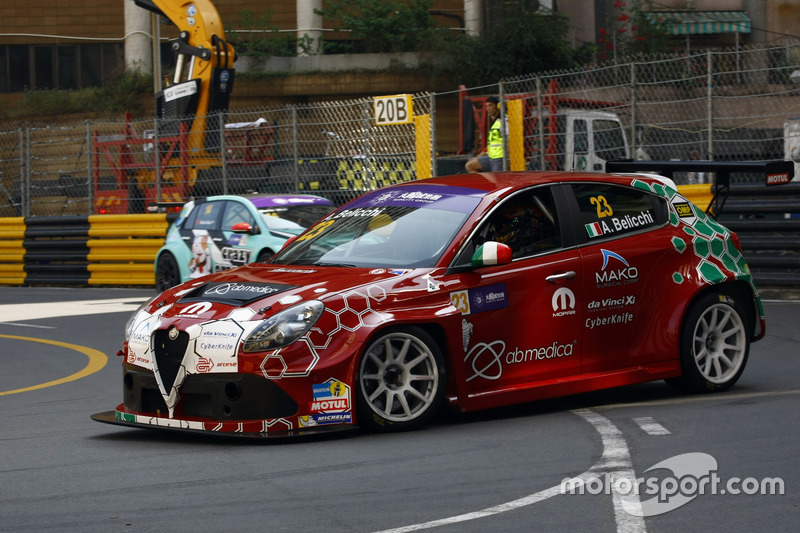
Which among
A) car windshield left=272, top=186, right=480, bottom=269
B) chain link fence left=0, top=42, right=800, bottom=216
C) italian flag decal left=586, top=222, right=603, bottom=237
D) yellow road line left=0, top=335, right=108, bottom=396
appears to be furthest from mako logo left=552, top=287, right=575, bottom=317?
chain link fence left=0, top=42, right=800, bottom=216

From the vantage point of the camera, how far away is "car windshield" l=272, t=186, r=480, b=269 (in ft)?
23.5

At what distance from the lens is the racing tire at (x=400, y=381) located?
6523 mm

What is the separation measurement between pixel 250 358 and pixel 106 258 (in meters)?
13.9

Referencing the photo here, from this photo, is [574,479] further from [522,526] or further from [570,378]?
[570,378]

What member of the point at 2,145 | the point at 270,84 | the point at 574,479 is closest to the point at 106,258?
the point at 2,145

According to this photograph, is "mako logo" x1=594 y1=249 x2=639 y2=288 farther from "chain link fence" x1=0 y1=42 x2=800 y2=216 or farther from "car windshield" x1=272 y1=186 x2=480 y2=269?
"chain link fence" x1=0 y1=42 x2=800 y2=216

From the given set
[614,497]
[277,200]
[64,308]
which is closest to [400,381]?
[614,497]

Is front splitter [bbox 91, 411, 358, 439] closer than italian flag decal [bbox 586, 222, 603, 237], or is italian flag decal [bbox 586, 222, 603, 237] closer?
front splitter [bbox 91, 411, 358, 439]

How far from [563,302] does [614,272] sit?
1.55ft

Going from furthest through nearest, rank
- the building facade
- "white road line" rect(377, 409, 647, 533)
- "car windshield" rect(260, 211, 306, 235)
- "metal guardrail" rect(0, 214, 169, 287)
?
the building facade < "metal guardrail" rect(0, 214, 169, 287) < "car windshield" rect(260, 211, 306, 235) < "white road line" rect(377, 409, 647, 533)

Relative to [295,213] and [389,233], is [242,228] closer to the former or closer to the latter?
[295,213]

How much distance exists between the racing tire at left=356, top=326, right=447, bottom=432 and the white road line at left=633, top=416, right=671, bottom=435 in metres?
1.15

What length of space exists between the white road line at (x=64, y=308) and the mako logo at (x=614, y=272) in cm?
874

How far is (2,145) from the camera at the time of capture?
72.8 feet
